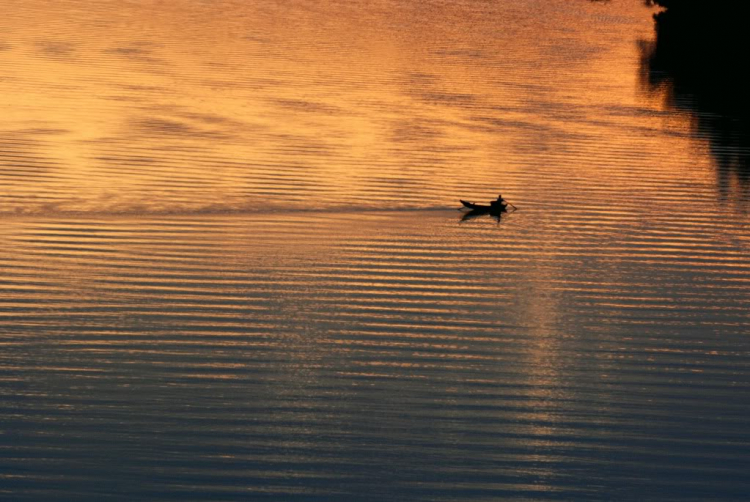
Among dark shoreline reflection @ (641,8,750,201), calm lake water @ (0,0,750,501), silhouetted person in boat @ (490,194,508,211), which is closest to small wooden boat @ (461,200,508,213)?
silhouetted person in boat @ (490,194,508,211)

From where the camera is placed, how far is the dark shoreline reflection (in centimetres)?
4381

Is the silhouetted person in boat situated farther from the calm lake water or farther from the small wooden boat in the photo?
the calm lake water

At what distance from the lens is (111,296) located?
25.6 meters

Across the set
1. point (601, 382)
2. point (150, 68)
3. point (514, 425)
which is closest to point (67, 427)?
point (514, 425)

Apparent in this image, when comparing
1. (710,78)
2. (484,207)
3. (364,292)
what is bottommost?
(364,292)

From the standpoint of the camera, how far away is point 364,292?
86.3 feet

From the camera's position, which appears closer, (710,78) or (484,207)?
(484,207)

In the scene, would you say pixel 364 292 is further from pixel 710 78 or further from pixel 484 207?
pixel 710 78

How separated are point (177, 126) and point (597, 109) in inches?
634

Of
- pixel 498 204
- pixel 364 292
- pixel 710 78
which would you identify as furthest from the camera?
pixel 710 78

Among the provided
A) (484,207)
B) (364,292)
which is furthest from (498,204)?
(364,292)

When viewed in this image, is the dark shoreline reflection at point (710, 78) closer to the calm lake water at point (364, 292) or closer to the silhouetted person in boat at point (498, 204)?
the calm lake water at point (364, 292)

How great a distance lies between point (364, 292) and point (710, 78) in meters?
40.9

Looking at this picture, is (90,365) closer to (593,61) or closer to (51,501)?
(51,501)
